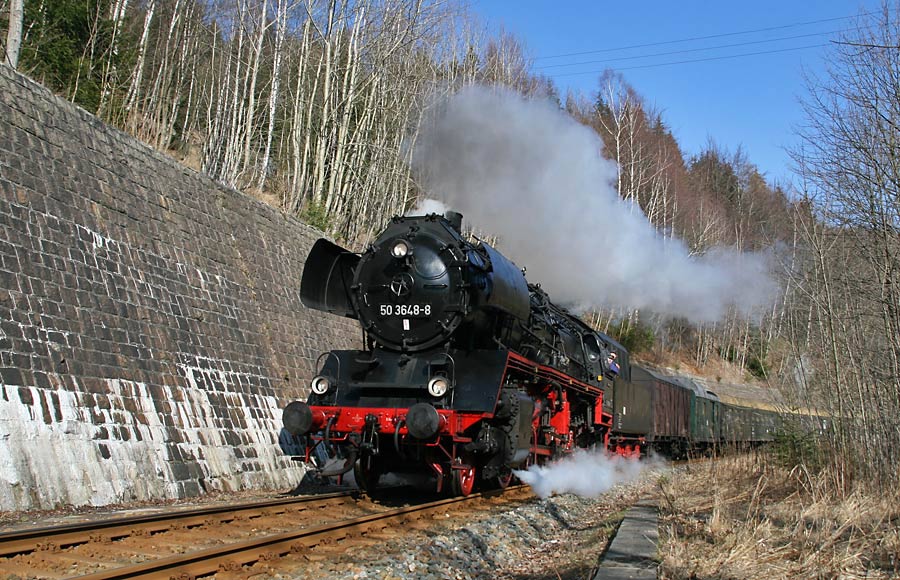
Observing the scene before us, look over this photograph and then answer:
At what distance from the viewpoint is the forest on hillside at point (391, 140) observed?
34.8 ft

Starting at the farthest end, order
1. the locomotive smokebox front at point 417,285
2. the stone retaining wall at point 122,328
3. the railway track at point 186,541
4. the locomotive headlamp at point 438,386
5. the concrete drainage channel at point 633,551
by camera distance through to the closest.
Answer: the locomotive smokebox front at point 417,285
the locomotive headlamp at point 438,386
the stone retaining wall at point 122,328
the concrete drainage channel at point 633,551
the railway track at point 186,541

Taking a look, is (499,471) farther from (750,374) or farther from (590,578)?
(750,374)

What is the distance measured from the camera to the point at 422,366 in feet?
31.5

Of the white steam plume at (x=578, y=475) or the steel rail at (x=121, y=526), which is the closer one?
the steel rail at (x=121, y=526)

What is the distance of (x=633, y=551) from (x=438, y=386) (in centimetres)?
343

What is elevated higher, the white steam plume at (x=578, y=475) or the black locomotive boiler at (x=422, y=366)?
the black locomotive boiler at (x=422, y=366)

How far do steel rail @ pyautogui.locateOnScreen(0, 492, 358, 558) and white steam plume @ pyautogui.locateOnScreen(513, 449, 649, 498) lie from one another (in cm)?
391

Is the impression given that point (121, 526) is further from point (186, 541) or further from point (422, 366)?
point (422, 366)

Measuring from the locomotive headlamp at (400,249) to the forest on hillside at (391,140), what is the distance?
18.4 ft

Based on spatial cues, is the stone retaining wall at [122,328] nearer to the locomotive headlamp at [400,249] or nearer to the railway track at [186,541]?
the railway track at [186,541]

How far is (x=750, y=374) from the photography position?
50094mm

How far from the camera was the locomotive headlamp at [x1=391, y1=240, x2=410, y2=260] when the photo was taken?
9898mm

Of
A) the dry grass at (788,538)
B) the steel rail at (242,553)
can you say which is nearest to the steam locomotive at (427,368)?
the steel rail at (242,553)

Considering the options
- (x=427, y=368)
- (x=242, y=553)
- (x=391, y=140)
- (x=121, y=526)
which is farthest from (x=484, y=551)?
(x=391, y=140)
